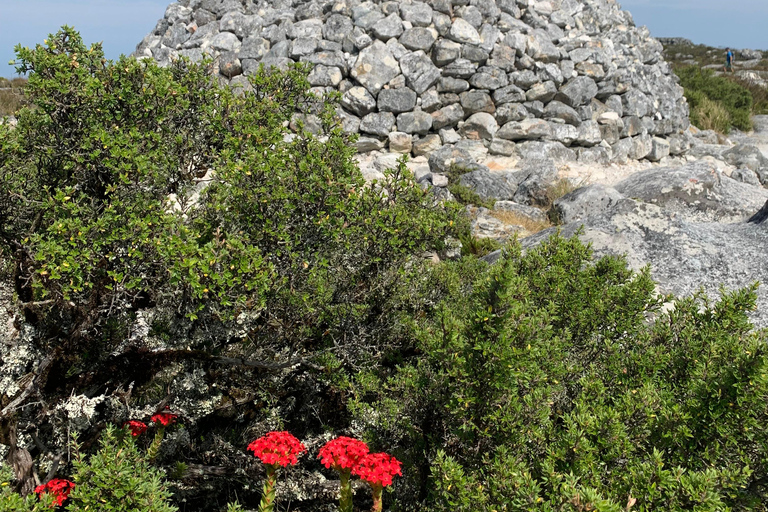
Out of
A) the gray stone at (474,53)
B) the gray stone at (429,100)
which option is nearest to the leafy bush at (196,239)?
the gray stone at (429,100)

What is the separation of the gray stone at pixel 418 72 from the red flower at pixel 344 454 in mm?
12451

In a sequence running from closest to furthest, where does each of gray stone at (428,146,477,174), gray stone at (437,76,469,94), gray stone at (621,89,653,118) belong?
1. gray stone at (428,146,477,174)
2. gray stone at (437,76,469,94)
3. gray stone at (621,89,653,118)

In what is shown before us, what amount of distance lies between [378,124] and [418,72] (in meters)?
1.80

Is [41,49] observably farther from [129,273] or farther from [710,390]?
[710,390]

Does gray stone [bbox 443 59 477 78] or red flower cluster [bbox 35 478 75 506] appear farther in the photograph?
gray stone [bbox 443 59 477 78]

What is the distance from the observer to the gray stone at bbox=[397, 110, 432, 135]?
1476 cm

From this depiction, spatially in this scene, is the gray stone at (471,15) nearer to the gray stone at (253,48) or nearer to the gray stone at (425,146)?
the gray stone at (425,146)

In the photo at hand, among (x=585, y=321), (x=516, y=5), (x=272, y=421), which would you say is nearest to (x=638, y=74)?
(x=516, y=5)

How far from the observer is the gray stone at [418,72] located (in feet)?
49.0

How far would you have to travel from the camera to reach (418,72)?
14938 mm

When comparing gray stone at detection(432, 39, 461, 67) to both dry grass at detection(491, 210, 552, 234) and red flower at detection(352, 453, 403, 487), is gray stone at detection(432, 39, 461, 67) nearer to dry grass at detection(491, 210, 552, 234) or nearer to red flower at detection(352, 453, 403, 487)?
dry grass at detection(491, 210, 552, 234)

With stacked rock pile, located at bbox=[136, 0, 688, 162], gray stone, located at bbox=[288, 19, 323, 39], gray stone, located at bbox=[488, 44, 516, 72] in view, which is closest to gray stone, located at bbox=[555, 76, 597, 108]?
stacked rock pile, located at bbox=[136, 0, 688, 162]

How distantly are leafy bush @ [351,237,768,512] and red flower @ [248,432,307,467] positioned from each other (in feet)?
2.29

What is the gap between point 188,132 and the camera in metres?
5.21
